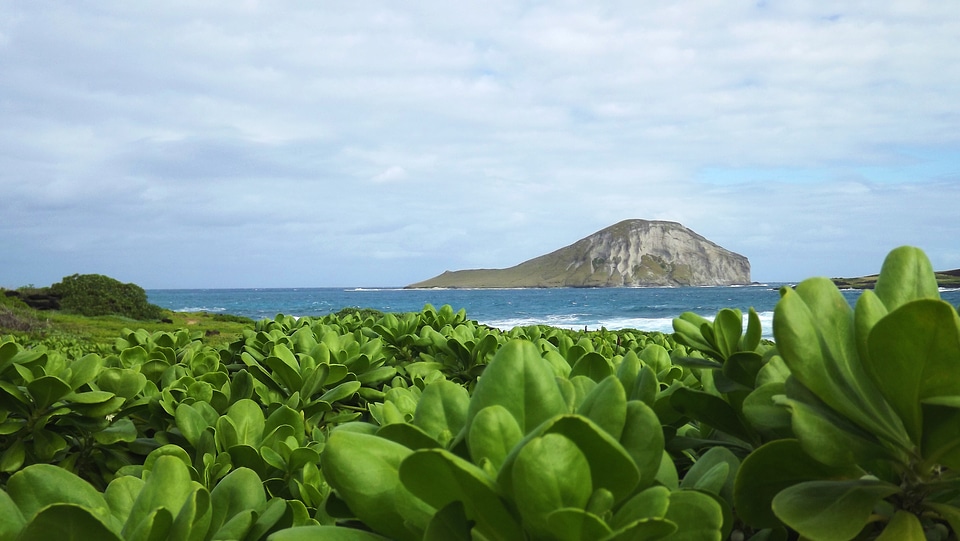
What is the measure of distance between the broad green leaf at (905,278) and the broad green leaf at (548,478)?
52 cm

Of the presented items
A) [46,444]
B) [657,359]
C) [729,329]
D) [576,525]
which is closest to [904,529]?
[576,525]

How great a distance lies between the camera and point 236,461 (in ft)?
4.87

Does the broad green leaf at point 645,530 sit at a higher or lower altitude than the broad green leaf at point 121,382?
higher

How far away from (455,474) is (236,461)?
1.03 metres

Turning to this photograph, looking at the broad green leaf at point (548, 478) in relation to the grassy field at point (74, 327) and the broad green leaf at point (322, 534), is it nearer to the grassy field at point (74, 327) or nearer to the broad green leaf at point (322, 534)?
the broad green leaf at point (322, 534)

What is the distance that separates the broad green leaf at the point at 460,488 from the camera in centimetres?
64

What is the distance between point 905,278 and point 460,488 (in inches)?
26.3

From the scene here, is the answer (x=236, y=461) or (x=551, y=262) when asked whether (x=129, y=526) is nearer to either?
(x=236, y=461)

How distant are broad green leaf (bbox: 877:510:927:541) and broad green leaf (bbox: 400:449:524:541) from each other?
0.44 m

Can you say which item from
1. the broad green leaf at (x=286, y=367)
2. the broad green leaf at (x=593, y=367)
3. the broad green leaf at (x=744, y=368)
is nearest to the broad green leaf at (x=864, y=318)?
the broad green leaf at (x=744, y=368)

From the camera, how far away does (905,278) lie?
875 millimetres

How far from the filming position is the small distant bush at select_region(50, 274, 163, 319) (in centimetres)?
2281

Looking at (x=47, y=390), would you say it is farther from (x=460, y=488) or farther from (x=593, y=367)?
(x=460, y=488)

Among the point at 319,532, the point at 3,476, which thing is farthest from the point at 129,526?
the point at 3,476
